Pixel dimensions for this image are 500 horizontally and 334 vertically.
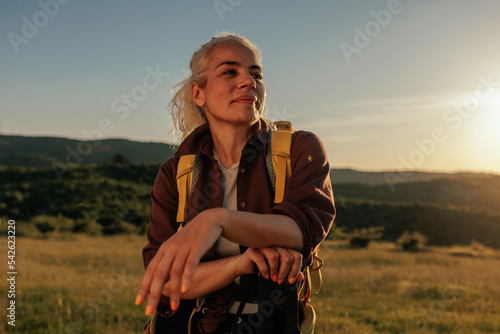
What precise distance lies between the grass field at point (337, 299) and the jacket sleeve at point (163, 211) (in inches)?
166

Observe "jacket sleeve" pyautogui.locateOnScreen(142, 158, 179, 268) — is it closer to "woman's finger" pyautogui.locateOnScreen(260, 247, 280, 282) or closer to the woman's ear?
the woman's ear

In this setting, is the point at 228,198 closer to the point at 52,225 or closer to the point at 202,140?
the point at 202,140

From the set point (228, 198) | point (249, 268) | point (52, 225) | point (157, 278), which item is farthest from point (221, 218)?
point (52, 225)

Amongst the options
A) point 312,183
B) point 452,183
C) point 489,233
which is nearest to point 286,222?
point 312,183

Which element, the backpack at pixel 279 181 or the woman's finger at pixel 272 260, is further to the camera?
the backpack at pixel 279 181

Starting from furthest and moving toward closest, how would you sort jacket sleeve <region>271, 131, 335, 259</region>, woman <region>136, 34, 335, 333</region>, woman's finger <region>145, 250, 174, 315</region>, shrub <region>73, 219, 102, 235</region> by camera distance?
shrub <region>73, 219, 102, 235</region> < jacket sleeve <region>271, 131, 335, 259</region> < woman <region>136, 34, 335, 333</region> < woman's finger <region>145, 250, 174, 315</region>

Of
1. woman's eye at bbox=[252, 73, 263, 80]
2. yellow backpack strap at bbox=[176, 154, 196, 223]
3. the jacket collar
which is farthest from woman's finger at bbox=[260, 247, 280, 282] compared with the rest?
woman's eye at bbox=[252, 73, 263, 80]

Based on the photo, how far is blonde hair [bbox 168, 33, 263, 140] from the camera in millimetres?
2826

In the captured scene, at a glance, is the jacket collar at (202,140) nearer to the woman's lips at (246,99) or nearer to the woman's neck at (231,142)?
the woman's neck at (231,142)

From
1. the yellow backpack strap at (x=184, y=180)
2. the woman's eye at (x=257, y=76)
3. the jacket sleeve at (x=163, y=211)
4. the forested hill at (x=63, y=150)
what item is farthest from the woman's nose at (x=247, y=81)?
the forested hill at (x=63, y=150)

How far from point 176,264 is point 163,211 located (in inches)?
39.9

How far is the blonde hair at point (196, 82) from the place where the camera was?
2.83 m

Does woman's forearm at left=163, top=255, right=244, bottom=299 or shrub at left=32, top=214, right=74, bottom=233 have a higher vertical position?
woman's forearm at left=163, top=255, right=244, bottom=299

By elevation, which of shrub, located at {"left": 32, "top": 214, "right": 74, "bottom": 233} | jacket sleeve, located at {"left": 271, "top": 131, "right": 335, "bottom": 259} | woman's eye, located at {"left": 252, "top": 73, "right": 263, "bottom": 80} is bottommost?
shrub, located at {"left": 32, "top": 214, "right": 74, "bottom": 233}
